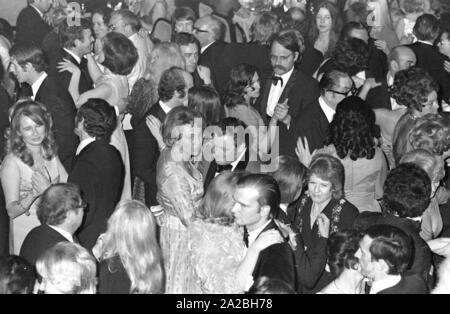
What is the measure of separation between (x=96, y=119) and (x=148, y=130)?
720 mm

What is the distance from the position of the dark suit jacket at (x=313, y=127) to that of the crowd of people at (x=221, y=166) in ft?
0.04

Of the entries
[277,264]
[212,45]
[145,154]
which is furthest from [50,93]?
[277,264]

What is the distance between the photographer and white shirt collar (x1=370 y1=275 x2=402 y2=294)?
3965 millimetres

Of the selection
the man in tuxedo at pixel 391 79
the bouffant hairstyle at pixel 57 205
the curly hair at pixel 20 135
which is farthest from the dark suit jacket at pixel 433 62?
the bouffant hairstyle at pixel 57 205

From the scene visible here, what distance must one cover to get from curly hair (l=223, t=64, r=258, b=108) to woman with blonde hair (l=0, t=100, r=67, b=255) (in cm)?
141

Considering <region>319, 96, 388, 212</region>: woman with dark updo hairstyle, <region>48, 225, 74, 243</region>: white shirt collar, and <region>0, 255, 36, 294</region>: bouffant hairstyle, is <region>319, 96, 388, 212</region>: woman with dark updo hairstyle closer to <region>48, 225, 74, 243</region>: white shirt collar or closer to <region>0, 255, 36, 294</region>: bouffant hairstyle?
<region>48, 225, 74, 243</region>: white shirt collar

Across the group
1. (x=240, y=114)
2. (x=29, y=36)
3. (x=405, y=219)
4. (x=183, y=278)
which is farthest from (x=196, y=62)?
(x=405, y=219)

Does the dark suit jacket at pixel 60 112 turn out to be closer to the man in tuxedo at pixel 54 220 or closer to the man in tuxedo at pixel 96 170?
the man in tuxedo at pixel 96 170

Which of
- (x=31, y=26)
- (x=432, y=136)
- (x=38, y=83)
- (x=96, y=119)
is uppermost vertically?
(x=31, y=26)

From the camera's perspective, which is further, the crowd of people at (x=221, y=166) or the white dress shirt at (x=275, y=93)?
the white dress shirt at (x=275, y=93)

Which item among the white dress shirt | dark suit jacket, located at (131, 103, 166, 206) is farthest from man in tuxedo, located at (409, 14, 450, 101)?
dark suit jacket, located at (131, 103, 166, 206)

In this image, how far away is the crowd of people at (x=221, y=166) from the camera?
13.8 ft

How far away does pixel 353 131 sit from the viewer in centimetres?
565

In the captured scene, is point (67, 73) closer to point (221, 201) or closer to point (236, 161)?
point (236, 161)
